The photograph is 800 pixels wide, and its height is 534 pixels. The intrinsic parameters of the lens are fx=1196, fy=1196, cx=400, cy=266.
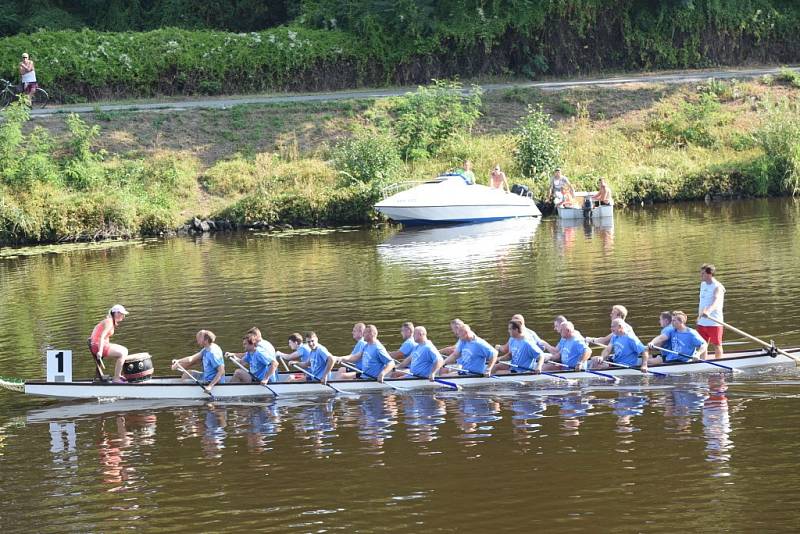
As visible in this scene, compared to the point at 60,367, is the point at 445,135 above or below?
above

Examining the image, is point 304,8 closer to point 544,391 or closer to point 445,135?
point 445,135

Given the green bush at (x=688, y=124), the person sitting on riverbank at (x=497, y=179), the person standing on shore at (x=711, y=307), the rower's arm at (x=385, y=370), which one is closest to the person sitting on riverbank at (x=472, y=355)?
the rower's arm at (x=385, y=370)

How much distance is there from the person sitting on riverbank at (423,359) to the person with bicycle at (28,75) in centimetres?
3038

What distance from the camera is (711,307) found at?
19.8m

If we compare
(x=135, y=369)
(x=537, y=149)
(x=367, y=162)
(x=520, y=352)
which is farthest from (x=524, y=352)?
(x=537, y=149)

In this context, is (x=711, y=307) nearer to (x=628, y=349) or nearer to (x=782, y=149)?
(x=628, y=349)

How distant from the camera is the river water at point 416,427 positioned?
1373 centimetres

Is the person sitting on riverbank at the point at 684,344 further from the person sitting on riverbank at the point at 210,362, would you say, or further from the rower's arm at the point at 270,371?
the person sitting on riverbank at the point at 210,362

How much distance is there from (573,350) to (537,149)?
25.6 meters

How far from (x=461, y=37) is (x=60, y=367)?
3655 centimetres

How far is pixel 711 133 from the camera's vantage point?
1837 inches

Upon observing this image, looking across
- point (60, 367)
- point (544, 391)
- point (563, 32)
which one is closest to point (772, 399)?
point (544, 391)

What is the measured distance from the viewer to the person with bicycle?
4558 cm

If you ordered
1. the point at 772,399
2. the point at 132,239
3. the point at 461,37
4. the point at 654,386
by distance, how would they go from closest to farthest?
the point at 772,399 → the point at 654,386 → the point at 132,239 → the point at 461,37
